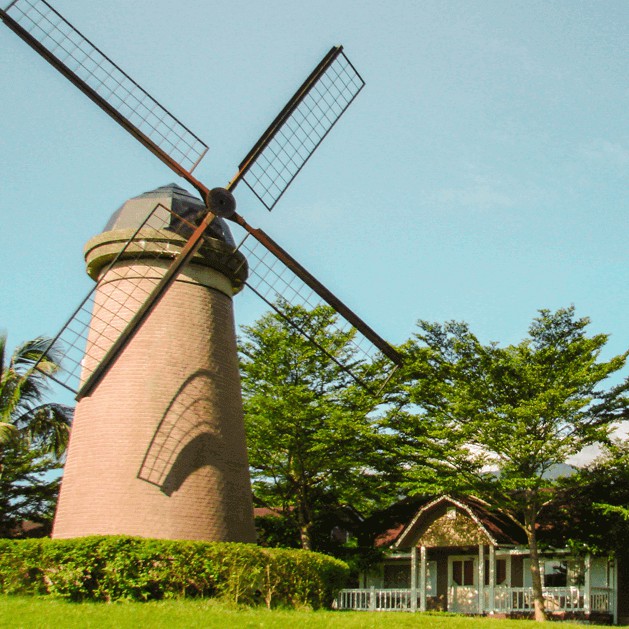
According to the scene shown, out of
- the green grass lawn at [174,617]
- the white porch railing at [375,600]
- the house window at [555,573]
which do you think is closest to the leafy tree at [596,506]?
the house window at [555,573]

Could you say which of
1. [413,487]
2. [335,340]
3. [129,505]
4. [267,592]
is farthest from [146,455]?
[335,340]

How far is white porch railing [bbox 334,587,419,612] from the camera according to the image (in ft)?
79.3

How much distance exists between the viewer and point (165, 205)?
1477 cm

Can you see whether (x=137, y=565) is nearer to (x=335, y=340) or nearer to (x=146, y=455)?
(x=146, y=455)

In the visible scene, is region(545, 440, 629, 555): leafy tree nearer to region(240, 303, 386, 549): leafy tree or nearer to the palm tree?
region(240, 303, 386, 549): leafy tree

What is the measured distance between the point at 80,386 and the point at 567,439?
12.1 meters

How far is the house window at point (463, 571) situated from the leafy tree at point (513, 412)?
3.64 m

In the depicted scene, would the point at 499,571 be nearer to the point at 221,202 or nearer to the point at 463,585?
the point at 463,585

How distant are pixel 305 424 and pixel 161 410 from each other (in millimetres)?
11142

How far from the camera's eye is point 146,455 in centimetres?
1334

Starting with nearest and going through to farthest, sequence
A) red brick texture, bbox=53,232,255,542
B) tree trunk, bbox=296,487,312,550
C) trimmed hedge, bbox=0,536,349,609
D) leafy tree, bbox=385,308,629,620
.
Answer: trimmed hedge, bbox=0,536,349,609 < red brick texture, bbox=53,232,255,542 < leafy tree, bbox=385,308,629,620 < tree trunk, bbox=296,487,312,550

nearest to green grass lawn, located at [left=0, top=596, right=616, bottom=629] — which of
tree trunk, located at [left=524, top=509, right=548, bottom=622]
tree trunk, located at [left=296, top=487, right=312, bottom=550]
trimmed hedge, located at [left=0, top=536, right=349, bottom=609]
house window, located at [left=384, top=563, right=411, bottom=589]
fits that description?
trimmed hedge, located at [left=0, top=536, right=349, bottom=609]

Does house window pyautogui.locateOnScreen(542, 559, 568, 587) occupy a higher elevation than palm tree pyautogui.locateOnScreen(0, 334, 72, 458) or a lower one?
lower

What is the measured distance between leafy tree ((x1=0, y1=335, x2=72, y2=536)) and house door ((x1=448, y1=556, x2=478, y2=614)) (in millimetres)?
12554
